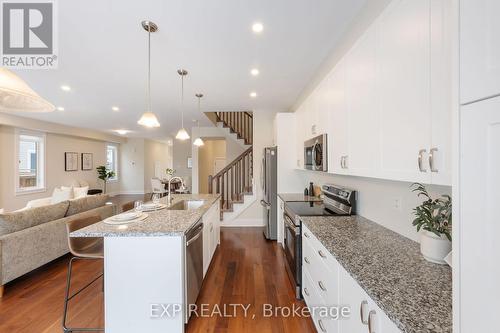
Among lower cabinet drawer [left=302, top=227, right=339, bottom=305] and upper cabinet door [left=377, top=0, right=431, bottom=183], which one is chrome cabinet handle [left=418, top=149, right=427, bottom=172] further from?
lower cabinet drawer [left=302, top=227, right=339, bottom=305]

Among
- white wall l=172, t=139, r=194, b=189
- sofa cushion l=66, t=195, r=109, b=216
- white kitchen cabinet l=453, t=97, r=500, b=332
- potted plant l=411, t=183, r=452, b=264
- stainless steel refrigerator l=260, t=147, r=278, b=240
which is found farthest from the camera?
white wall l=172, t=139, r=194, b=189

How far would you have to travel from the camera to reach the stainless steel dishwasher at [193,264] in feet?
6.20

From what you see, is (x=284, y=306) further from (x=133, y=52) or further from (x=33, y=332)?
(x=133, y=52)

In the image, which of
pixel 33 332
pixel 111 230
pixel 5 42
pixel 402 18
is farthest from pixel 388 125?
pixel 5 42

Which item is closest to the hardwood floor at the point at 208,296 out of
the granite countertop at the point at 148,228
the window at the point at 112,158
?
the granite countertop at the point at 148,228

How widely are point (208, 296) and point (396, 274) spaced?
1.97m

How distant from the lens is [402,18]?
1.20 m

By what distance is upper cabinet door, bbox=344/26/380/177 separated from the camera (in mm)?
1473

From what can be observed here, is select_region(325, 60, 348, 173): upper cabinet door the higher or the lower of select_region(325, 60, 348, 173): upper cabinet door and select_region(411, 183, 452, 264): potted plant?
the higher

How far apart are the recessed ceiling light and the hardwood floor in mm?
2798

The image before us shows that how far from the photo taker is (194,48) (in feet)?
8.09

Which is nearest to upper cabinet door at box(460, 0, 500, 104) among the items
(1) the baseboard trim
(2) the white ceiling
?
(2) the white ceiling

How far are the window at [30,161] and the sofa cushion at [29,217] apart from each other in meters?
4.43

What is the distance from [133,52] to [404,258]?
3.24 metres
